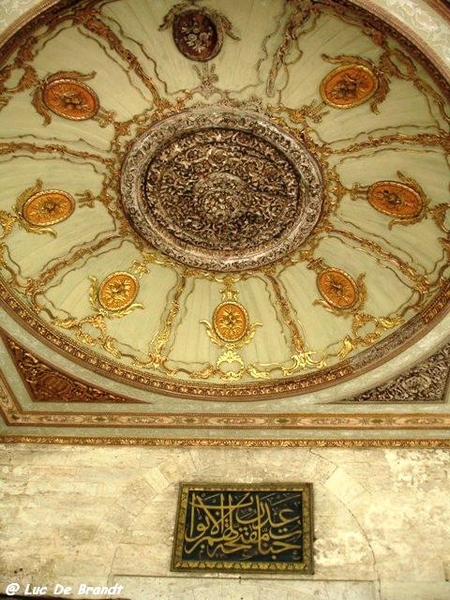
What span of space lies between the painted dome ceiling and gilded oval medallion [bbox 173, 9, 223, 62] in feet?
0.05

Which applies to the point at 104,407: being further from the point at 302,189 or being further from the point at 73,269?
the point at 302,189

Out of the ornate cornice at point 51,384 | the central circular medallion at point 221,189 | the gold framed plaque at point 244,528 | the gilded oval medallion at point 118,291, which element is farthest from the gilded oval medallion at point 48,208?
the gold framed plaque at point 244,528

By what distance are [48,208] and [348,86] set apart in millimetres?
2884

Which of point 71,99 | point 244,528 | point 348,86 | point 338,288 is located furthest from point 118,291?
point 348,86

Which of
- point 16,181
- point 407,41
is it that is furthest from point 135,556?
point 407,41

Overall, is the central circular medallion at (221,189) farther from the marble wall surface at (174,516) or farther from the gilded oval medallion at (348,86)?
the marble wall surface at (174,516)

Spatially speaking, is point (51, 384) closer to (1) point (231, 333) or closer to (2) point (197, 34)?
(1) point (231, 333)

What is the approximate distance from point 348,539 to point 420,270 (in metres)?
2.56

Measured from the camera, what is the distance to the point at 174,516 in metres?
5.83

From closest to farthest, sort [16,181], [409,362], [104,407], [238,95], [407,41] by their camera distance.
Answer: [407,41]
[238,95]
[16,181]
[409,362]
[104,407]

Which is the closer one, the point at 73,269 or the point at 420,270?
the point at 420,270

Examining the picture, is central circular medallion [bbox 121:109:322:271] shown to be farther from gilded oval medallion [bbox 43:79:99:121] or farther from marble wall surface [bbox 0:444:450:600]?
marble wall surface [bbox 0:444:450:600]

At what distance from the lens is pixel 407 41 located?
3893 mm

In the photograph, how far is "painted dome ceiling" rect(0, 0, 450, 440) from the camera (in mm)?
4355
